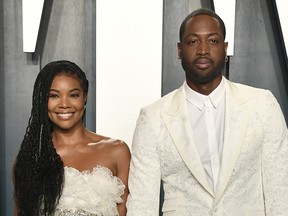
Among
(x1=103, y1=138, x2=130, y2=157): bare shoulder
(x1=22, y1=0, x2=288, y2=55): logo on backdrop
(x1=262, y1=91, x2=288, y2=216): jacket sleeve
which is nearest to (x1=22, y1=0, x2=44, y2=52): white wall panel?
(x1=22, y1=0, x2=288, y2=55): logo on backdrop

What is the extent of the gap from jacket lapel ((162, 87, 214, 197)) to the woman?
0.95 feet

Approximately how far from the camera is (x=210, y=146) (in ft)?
5.74

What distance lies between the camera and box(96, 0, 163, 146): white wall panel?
2.43 m

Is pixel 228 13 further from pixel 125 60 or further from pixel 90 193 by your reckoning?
pixel 90 193

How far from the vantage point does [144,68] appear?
8.03 ft

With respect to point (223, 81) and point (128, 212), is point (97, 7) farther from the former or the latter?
point (128, 212)

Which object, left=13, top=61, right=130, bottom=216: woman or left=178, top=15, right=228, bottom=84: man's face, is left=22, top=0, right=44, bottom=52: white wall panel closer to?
left=13, top=61, right=130, bottom=216: woman

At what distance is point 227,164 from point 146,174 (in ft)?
0.99

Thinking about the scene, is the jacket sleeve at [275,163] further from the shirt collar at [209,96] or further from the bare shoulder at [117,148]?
the bare shoulder at [117,148]

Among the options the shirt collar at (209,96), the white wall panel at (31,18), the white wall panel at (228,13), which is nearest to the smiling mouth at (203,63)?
the shirt collar at (209,96)

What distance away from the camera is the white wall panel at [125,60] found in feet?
7.98

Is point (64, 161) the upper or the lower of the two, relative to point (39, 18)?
lower

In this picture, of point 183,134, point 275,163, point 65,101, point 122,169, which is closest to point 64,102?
point 65,101

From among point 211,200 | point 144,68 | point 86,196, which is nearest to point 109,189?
point 86,196
